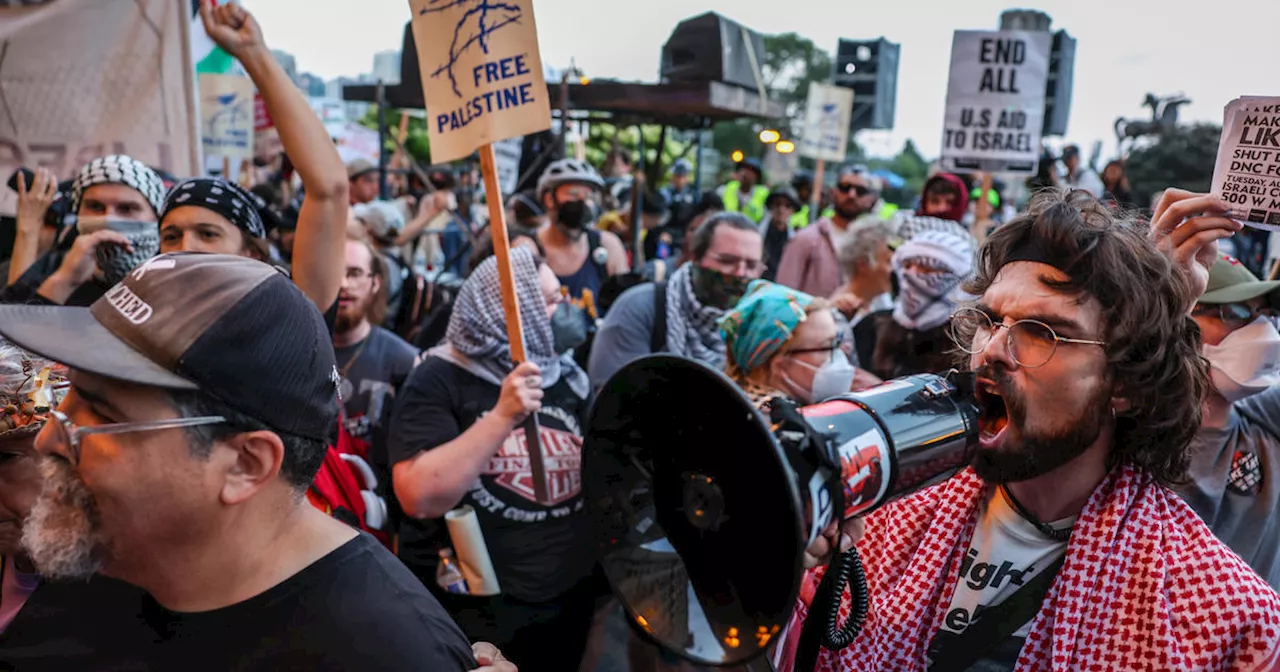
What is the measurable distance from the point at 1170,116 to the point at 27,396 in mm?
15182

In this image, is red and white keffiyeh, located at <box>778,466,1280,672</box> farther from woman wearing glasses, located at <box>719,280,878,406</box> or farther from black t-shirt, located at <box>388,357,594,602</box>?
black t-shirt, located at <box>388,357,594,602</box>

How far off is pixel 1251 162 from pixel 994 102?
354 centimetres

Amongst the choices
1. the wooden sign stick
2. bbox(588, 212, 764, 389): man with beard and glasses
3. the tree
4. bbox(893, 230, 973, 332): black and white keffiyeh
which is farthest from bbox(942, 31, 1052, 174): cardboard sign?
the tree

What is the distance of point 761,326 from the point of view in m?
2.78

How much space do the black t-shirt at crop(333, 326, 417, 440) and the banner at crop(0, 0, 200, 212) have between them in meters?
1.07

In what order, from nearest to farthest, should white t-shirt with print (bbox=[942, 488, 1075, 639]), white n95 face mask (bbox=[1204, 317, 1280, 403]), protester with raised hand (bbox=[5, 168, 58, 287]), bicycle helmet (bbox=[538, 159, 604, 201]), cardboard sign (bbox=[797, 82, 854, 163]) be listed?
white t-shirt with print (bbox=[942, 488, 1075, 639]), white n95 face mask (bbox=[1204, 317, 1280, 403]), protester with raised hand (bbox=[5, 168, 58, 287]), bicycle helmet (bbox=[538, 159, 604, 201]), cardboard sign (bbox=[797, 82, 854, 163])

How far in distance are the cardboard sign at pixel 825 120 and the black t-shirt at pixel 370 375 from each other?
21.0ft

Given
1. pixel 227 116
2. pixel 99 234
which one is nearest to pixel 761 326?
pixel 99 234

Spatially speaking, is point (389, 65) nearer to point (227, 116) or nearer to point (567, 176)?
point (227, 116)

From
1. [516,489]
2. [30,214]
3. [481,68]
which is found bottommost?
[516,489]

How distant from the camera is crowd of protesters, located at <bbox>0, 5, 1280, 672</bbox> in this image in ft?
4.49

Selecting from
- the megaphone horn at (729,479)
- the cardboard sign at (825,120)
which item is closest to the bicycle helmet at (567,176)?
the cardboard sign at (825,120)

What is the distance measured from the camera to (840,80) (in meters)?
9.91

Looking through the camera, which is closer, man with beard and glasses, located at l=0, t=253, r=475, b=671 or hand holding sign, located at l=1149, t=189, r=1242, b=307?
man with beard and glasses, located at l=0, t=253, r=475, b=671
